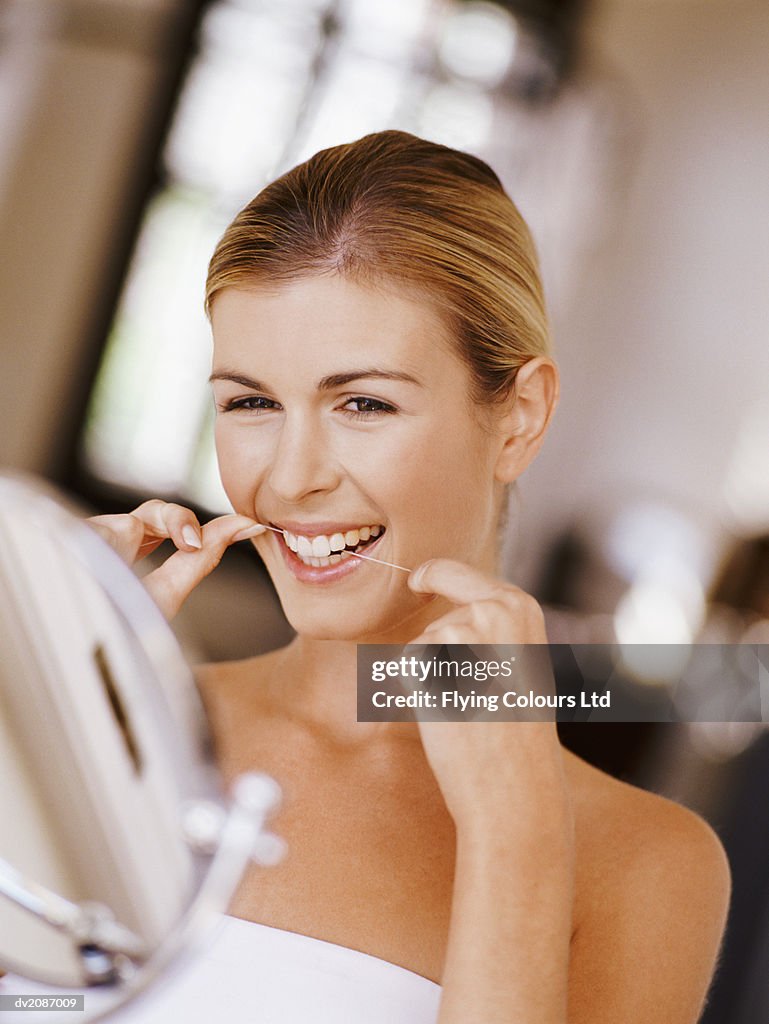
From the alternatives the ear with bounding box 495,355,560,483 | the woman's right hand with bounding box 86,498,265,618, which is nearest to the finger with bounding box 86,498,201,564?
the woman's right hand with bounding box 86,498,265,618

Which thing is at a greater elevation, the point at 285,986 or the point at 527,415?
the point at 527,415

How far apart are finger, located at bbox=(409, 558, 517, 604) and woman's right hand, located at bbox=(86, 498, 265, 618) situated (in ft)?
0.23

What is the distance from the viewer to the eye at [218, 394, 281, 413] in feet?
1.13

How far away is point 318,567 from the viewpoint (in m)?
0.36

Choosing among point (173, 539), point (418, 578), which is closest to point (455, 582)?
point (418, 578)

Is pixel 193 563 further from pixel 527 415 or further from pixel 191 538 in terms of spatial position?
pixel 527 415

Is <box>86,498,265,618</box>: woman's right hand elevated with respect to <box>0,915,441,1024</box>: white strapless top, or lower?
elevated

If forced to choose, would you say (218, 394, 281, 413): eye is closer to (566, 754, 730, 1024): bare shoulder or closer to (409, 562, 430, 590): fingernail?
(409, 562, 430, 590): fingernail

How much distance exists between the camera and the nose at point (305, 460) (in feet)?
1.09

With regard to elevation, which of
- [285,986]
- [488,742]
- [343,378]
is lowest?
[285,986]

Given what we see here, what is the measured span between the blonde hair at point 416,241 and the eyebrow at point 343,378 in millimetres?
24

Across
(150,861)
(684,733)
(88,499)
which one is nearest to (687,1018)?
(684,733)

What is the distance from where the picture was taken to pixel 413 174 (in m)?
0.35

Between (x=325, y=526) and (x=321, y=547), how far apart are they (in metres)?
0.01
